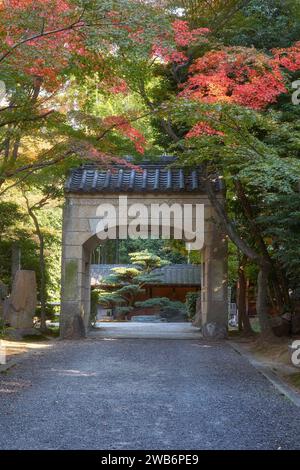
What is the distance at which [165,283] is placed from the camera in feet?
85.1

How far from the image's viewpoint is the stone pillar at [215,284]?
13992 millimetres

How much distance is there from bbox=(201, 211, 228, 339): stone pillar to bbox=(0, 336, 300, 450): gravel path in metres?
4.18

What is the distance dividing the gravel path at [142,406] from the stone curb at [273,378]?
3.9 inches

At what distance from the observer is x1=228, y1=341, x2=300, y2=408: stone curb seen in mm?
6235

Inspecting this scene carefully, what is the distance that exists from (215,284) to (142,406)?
868 centimetres

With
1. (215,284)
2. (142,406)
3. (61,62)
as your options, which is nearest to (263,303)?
(215,284)

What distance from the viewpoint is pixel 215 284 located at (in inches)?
556

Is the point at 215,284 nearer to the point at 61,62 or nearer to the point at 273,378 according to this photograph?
the point at 273,378

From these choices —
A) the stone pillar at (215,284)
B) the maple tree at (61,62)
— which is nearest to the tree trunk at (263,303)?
the stone pillar at (215,284)

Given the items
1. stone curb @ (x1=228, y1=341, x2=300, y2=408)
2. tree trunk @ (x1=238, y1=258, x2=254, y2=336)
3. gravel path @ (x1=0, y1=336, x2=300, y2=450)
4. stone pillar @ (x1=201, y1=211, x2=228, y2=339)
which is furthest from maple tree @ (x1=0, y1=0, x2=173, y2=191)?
tree trunk @ (x1=238, y1=258, x2=254, y2=336)

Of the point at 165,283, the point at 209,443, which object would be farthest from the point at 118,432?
the point at 165,283

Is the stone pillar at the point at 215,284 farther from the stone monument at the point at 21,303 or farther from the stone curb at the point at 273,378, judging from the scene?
the stone monument at the point at 21,303
